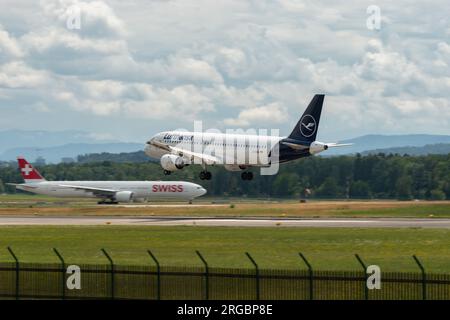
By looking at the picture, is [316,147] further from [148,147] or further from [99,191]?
[99,191]

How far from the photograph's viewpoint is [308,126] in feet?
344

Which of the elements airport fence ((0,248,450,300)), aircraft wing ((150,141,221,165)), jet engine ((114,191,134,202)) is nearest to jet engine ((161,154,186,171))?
aircraft wing ((150,141,221,165))

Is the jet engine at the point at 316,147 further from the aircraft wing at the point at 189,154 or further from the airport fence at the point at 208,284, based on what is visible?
the airport fence at the point at 208,284

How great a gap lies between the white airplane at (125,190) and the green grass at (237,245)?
208 ft

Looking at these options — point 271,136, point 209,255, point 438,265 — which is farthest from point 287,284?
point 271,136

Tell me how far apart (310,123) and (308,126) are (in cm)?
49

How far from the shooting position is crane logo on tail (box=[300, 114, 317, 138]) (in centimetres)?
10425

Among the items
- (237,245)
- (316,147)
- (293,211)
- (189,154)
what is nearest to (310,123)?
(316,147)

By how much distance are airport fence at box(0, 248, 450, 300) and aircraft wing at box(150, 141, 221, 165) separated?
206ft

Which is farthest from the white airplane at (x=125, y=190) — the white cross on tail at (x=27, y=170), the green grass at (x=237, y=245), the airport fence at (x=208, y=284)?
the airport fence at (x=208, y=284)

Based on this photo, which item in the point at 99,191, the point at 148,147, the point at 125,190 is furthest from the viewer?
the point at 99,191

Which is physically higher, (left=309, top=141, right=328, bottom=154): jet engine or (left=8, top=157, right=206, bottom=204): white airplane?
(left=309, top=141, right=328, bottom=154): jet engine

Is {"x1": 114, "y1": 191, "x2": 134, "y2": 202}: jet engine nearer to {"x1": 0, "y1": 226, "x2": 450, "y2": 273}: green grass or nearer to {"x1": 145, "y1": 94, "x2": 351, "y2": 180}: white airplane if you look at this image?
{"x1": 145, "y1": 94, "x2": 351, "y2": 180}: white airplane
